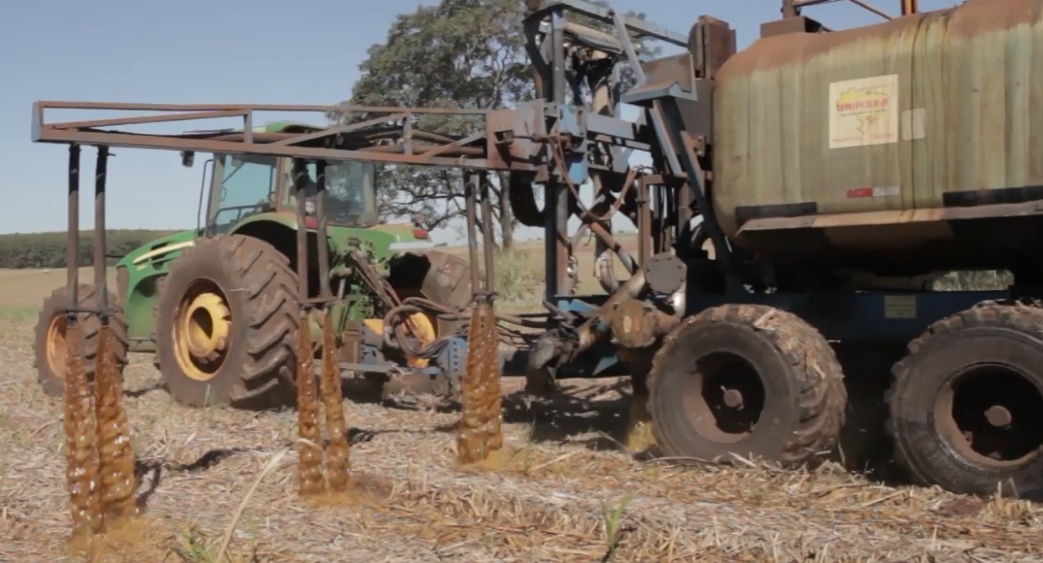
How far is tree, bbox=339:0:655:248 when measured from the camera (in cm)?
2844

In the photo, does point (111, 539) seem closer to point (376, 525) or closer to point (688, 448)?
point (376, 525)

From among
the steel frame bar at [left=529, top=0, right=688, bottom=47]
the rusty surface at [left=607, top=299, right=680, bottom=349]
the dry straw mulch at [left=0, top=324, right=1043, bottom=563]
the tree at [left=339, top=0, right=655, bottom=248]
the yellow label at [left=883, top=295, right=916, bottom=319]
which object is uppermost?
the tree at [left=339, top=0, right=655, bottom=248]

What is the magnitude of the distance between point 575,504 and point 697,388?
149 centimetres

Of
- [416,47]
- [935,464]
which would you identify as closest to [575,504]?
[935,464]

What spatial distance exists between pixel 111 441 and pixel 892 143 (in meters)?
4.04

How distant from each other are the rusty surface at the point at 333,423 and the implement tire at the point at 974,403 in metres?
2.71

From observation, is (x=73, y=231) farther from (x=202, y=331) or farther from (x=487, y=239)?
(x=202, y=331)

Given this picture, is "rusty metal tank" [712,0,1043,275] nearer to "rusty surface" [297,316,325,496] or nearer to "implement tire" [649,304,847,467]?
"implement tire" [649,304,847,467]

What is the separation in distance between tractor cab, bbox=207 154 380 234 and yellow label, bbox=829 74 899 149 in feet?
15.4

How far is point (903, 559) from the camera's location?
404 cm

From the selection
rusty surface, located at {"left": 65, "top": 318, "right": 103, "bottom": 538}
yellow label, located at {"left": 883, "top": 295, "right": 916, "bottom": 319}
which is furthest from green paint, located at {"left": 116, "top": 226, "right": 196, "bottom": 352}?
yellow label, located at {"left": 883, "top": 295, "right": 916, "bottom": 319}

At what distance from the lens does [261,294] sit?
8.09 m

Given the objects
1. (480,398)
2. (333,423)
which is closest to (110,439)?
(333,423)

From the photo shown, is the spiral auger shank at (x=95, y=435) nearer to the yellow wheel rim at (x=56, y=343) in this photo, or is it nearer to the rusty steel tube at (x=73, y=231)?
the rusty steel tube at (x=73, y=231)
